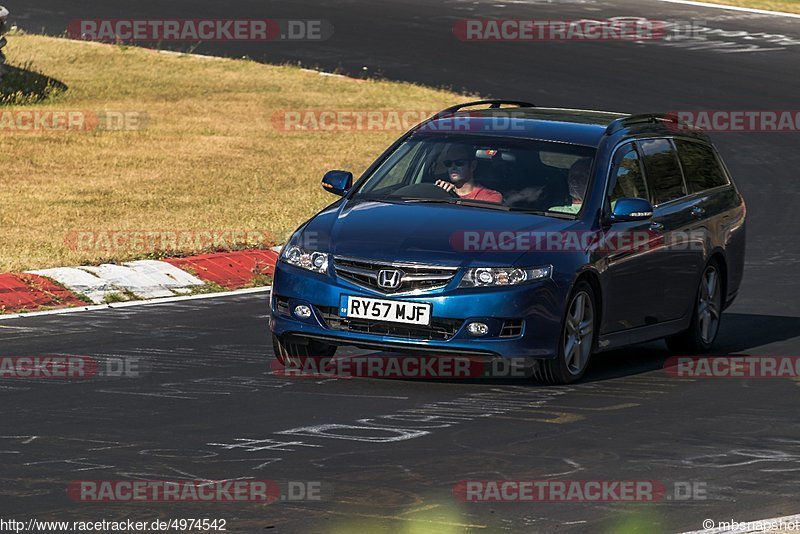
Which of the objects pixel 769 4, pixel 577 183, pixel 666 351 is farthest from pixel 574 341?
pixel 769 4

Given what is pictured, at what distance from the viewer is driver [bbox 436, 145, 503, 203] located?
1227 centimetres

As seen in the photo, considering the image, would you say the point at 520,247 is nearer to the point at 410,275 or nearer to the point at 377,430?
the point at 410,275

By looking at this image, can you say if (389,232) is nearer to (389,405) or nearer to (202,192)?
(389,405)

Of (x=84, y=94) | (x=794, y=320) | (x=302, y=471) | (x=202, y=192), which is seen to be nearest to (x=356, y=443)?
(x=302, y=471)

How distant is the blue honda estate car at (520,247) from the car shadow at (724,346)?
23 cm

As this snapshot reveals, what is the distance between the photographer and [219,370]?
1205 centimetres

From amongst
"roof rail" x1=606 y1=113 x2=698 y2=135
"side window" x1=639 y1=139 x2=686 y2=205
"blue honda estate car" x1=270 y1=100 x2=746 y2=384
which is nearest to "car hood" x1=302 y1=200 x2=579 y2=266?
"blue honda estate car" x1=270 y1=100 x2=746 y2=384

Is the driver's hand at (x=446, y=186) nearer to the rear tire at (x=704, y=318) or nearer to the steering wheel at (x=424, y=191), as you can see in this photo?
the steering wheel at (x=424, y=191)

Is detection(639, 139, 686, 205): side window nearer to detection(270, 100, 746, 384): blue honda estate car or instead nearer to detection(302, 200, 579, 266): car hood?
detection(270, 100, 746, 384): blue honda estate car

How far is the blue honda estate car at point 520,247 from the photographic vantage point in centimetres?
1122

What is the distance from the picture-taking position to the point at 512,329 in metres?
11.3

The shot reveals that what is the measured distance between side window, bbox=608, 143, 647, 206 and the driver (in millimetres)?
839

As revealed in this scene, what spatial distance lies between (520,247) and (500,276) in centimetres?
28

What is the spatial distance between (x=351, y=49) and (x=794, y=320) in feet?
65.8
